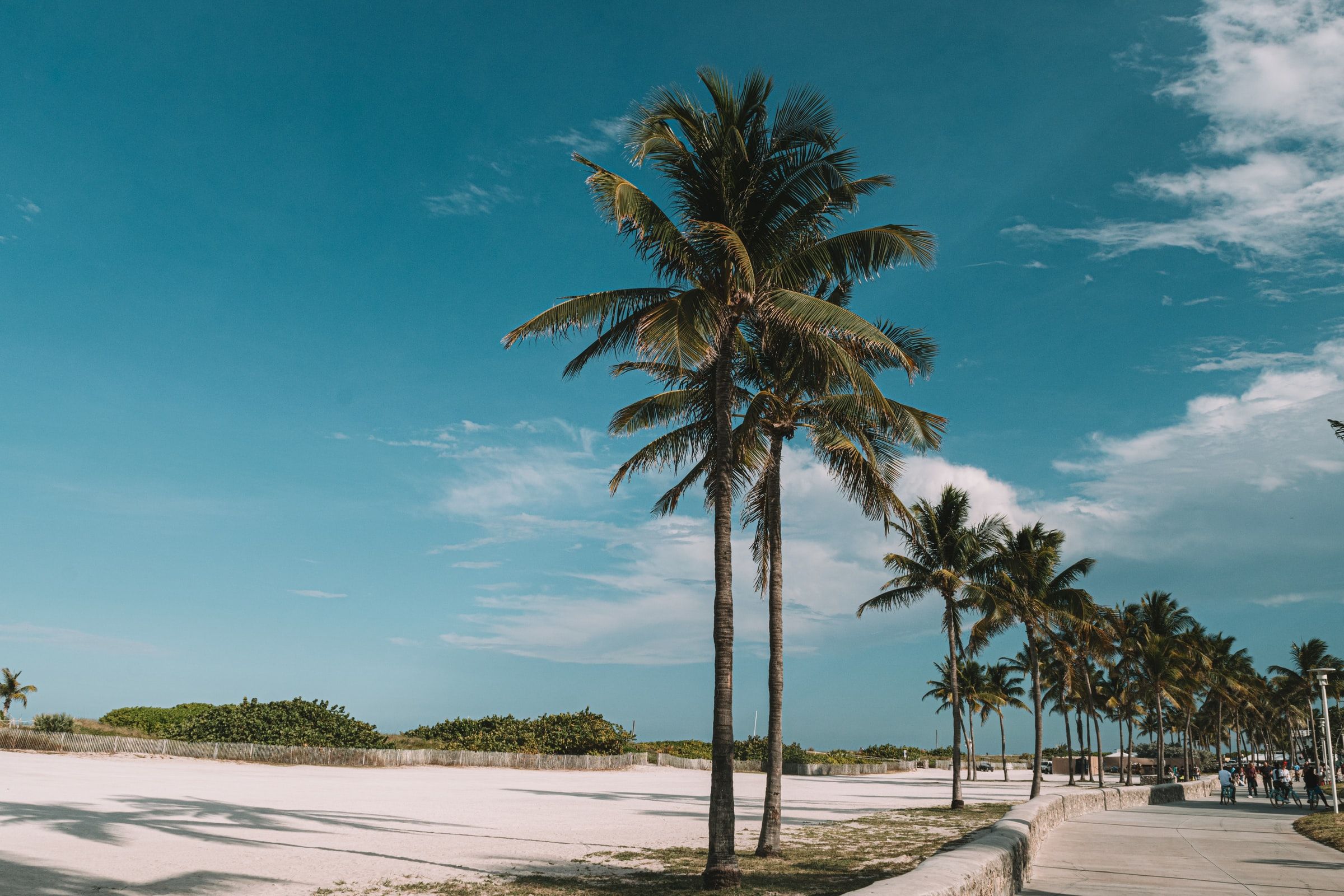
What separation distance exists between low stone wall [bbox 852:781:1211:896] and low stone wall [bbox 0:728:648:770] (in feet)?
97.5

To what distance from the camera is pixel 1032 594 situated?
31703 mm

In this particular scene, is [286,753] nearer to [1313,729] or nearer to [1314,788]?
[1314,788]

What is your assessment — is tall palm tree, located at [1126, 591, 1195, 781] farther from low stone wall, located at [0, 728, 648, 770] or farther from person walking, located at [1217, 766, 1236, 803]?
low stone wall, located at [0, 728, 648, 770]

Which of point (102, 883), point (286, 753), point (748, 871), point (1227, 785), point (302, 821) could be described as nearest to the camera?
point (102, 883)

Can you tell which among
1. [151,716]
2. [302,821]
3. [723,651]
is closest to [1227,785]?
[723,651]

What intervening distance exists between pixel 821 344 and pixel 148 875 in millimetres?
11456

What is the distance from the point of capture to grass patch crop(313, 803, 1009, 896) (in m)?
10.6

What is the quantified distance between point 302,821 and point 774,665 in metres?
10.8

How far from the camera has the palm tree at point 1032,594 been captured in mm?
29594

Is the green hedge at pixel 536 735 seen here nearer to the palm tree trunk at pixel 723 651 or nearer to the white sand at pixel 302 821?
the white sand at pixel 302 821

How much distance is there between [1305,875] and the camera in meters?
11.1

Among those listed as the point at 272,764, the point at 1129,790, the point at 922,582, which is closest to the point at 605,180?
the point at 922,582

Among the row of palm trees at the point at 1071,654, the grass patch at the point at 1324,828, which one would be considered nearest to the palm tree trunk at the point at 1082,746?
the row of palm trees at the point at 1071,654

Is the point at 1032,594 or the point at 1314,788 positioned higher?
the point at 1032,594
